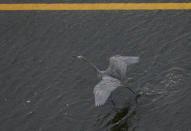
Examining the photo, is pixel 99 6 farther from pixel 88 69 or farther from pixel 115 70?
pixel 115 70

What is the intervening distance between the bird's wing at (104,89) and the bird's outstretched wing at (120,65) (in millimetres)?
282

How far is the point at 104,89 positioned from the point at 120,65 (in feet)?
4.28

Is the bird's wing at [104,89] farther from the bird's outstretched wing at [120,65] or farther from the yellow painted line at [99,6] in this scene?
the yellow painted line at [99,6]

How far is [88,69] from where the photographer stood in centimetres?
1289

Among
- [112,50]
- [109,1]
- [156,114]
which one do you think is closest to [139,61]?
[112,50]

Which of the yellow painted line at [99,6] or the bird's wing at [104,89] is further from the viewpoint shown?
the yellow painted line at [99,6]

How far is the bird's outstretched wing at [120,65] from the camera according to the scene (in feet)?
38.0

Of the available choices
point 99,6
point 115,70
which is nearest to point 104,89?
point 115,70

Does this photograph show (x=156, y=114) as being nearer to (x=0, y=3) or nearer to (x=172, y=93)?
(x=172, y=93)

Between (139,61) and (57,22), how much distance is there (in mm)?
3756

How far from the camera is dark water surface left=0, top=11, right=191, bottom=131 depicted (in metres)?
11.1

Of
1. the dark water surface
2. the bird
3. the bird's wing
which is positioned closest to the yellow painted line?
the dark water surface

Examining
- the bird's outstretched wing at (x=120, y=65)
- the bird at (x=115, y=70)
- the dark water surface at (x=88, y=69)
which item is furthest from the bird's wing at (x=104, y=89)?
the dark water surface at (x=88, y=69)

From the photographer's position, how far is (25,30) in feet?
49.2
